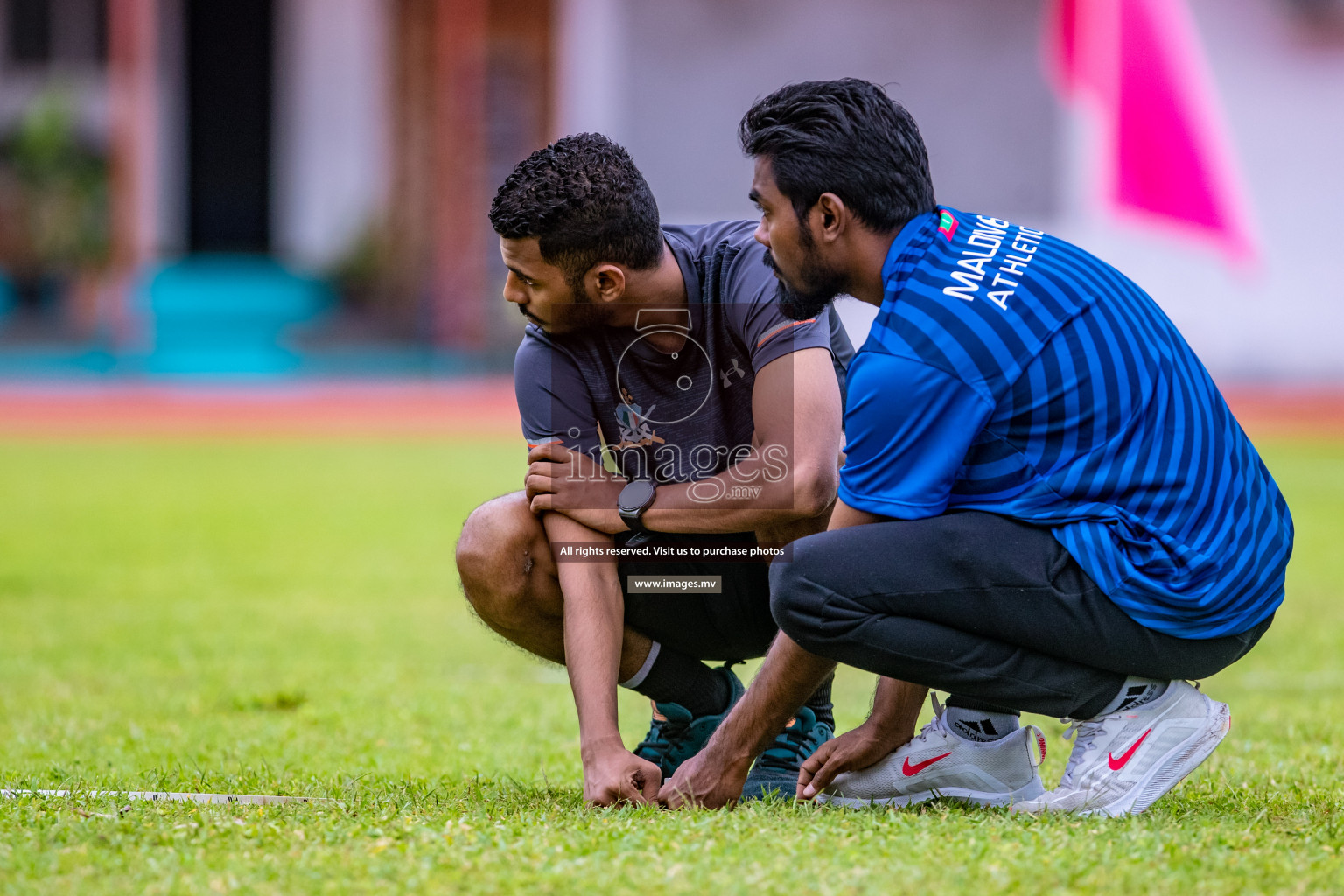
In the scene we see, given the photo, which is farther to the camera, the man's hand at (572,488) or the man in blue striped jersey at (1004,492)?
the man's hand at (572,488)

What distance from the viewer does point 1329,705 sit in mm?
3906

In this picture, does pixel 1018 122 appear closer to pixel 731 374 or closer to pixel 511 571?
pixel 731 374

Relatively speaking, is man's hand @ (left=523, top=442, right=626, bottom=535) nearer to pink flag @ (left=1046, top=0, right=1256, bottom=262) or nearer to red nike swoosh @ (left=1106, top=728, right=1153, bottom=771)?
red nike swoosh @ (left=1106, top=728, right=1153, bottom=771)

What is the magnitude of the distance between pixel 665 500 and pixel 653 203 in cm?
59

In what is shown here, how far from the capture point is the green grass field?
79.2 inches

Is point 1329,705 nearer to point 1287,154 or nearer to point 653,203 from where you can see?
point 653,203

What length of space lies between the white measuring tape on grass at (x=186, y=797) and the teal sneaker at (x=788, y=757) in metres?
0.81

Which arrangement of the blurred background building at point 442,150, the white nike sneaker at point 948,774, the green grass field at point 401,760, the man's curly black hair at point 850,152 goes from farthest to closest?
the blurred background building at point 442,150
the white nike sneaker at point 948,774
the man's curly black hair at point 850,152
the green grass field at point 401,760

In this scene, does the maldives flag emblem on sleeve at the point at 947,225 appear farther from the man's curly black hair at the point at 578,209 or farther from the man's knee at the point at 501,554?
the man's knee at the point at 501,554

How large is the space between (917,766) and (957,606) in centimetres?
40

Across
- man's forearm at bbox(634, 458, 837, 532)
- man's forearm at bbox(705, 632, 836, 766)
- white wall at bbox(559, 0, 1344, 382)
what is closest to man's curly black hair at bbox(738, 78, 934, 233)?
man's forearm at bbox(634, 458, 837, 532)

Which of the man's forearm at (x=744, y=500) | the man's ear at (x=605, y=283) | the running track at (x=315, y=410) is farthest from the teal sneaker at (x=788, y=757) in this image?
the running track at (x=315, y=410)

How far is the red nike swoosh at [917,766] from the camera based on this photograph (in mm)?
2570

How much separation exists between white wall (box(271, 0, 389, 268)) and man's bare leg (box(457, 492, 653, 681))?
23560 millimetres
